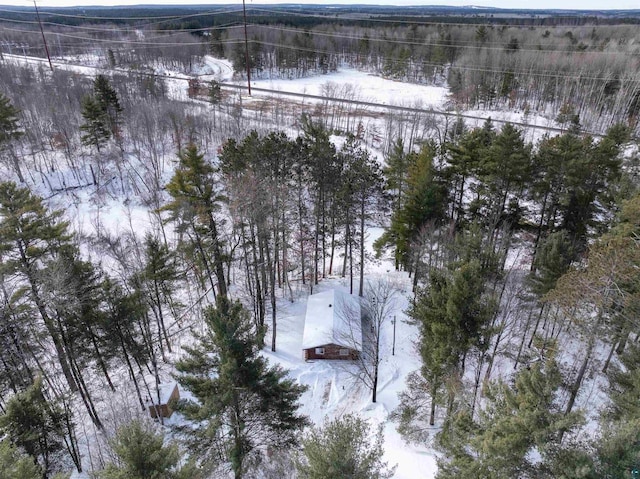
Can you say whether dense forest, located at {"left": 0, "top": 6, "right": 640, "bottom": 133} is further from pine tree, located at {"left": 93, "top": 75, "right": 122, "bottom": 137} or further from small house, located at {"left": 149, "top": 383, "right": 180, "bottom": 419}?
small house, located at {"left": 149, "top": 383, "right": 180, "bottom": 419}

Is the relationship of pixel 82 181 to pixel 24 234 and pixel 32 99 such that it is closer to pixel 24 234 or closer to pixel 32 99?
pixel 32 99

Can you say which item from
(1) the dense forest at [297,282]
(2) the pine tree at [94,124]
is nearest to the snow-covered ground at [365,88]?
(1) the dense forest at [297,282]

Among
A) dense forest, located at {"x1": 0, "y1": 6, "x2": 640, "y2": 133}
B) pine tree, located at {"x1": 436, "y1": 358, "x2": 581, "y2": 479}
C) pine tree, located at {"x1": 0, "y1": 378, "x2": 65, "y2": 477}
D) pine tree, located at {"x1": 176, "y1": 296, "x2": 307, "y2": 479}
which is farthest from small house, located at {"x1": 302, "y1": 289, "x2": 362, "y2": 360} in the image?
dense forest, located at {"x1": 0, "y1": 6, "x2": 640, "y2": 133}

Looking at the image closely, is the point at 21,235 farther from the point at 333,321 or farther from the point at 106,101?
the point at 106,101

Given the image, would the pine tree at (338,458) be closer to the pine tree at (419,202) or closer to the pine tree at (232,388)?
the pine tree at (232,388)

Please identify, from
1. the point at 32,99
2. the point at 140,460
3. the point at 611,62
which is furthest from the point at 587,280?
the point at 611,62

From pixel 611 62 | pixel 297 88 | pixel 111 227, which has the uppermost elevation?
pixel 611 62
